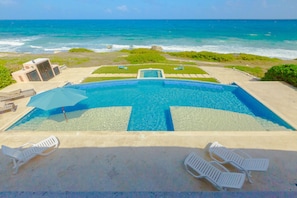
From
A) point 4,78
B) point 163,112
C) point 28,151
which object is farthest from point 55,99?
point 4,78

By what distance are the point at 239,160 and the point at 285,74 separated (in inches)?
400

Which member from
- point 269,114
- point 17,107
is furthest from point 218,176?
point 17,107

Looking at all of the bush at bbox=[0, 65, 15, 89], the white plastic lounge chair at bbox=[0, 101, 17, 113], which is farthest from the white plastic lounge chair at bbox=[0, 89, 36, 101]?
the bush at bbox=[0, 65, 15, 89]

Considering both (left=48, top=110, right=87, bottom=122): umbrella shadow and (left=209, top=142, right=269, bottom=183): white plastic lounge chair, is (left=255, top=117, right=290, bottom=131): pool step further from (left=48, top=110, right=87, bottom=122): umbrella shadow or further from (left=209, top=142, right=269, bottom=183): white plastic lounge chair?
(left=48, top=110, right=87, bottom=122): umbrella shadow

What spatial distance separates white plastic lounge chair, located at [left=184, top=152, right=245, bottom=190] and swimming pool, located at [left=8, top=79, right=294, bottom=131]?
8.02ft

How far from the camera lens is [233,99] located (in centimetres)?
1074

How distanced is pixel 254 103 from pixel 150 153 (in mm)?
7135

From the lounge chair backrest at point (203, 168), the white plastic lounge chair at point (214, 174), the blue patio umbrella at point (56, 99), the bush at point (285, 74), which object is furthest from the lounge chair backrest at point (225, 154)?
the bush at point (285, 74)

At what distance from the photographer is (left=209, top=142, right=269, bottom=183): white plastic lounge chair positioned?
15.3ft

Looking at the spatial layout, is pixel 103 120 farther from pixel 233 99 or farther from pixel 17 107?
pixel 233 99

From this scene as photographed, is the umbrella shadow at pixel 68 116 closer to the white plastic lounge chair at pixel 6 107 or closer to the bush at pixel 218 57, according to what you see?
the white plastic lounge chair at pixel 6 107

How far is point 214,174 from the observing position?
4.59 metres

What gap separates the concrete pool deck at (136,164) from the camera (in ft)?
14.6

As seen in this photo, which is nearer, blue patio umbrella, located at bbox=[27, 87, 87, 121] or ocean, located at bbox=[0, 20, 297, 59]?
blue patio umbrella, located at bbox=[27, 87, 87, 121]
